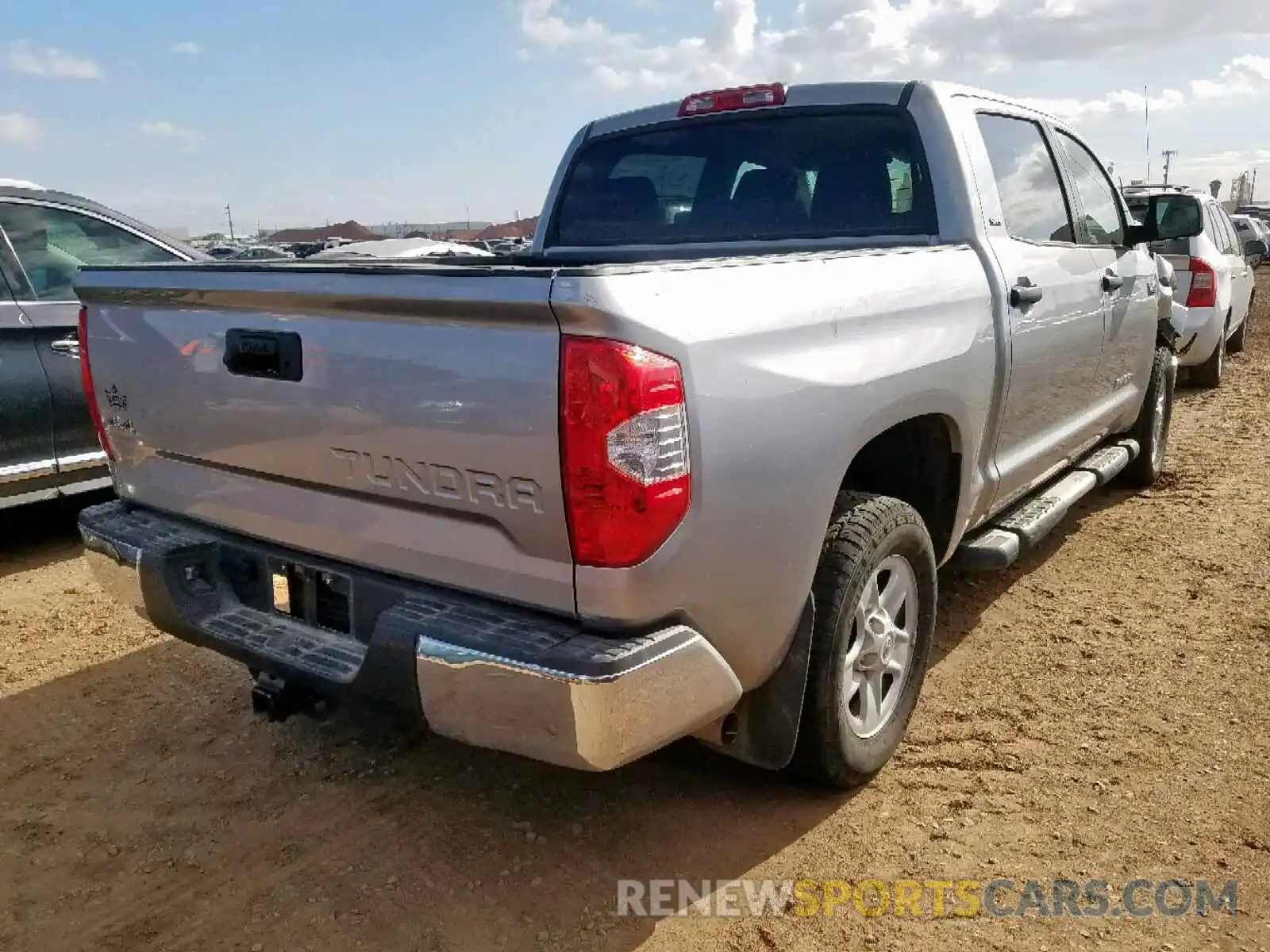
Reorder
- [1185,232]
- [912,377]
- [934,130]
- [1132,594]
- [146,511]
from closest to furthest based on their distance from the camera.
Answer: [912,377]
[146,511]
[934,130]
[1132,594]
[1185,232]

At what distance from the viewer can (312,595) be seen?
106 inches

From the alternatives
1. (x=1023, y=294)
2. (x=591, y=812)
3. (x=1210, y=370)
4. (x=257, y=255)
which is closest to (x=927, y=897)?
(x=591, y=812)

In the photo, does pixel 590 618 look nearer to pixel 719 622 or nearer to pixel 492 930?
pixel 719 622

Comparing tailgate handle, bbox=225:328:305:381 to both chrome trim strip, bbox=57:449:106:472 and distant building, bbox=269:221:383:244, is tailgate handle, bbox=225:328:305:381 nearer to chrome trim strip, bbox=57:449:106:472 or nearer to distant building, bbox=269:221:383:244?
chrome trim strip, bbox=57:449:106:472

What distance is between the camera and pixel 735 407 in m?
2.22

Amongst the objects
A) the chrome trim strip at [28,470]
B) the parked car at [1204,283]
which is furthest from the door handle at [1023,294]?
the parked car at [1204,283]

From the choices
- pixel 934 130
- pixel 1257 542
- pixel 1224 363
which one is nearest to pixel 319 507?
pixel 934 130

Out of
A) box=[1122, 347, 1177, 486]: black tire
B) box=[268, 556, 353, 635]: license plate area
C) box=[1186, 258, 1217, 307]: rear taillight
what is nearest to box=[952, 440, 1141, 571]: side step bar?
box=[1122, 347, 1177, 486]: black tire

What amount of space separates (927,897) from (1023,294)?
6.45 feet

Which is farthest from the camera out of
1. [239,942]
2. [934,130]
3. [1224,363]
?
[1224,363]

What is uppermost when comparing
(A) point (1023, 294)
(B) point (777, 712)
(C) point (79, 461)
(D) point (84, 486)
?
(A) point (1023, 294)

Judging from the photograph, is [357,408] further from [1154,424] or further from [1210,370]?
[1210,370]

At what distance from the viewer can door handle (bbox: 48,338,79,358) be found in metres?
5.11

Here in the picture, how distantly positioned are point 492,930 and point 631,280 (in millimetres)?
1556
